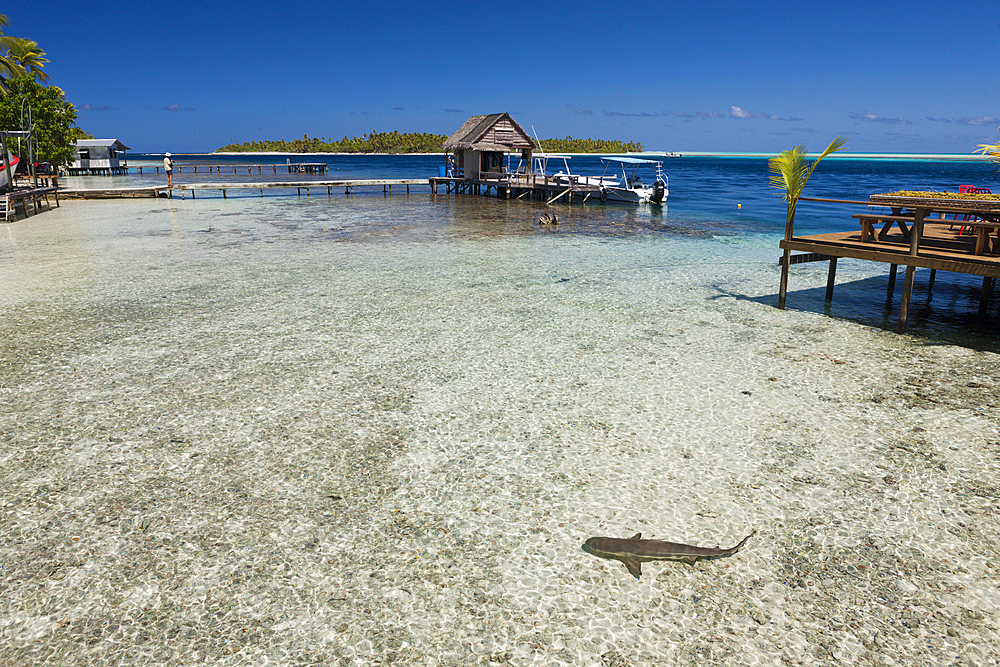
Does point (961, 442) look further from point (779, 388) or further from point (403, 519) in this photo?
point (403, 519)

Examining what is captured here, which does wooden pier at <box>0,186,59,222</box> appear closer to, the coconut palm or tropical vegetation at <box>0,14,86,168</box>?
tropical vegetation at <box>0,14,86,168</box>

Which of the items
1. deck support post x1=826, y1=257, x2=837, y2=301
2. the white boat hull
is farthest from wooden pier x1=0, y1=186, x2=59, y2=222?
the white boat hull

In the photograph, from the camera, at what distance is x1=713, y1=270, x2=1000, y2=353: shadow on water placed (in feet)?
29.7

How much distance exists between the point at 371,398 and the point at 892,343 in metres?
7.59

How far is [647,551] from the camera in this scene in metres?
4.00

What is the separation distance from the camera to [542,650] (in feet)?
10.7

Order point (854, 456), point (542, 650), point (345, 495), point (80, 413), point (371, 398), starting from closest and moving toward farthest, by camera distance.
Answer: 1. point (542, 650)
2. point (345, 495)
3. point (854, 456)
4. point (80, 413)
5. point (371, 398)

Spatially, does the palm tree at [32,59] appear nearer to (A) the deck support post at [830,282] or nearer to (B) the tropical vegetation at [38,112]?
(B) the tropical vegetation at [38,112]

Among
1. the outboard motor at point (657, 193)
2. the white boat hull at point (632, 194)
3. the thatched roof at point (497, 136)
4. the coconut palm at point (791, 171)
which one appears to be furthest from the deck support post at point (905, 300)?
the thatched roof at point (497, 136)

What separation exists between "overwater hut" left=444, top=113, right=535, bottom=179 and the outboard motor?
938cm

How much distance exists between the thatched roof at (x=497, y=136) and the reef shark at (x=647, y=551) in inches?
1547

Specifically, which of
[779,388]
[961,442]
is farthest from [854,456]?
[779,388]

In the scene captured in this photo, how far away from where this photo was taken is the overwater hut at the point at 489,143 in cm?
4109

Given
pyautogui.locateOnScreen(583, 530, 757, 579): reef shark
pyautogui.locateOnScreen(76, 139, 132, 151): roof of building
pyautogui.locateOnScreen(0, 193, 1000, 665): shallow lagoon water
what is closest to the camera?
pyautogui.locateOnScreen(0, 193, 1000, 665): shallow lagoon water
